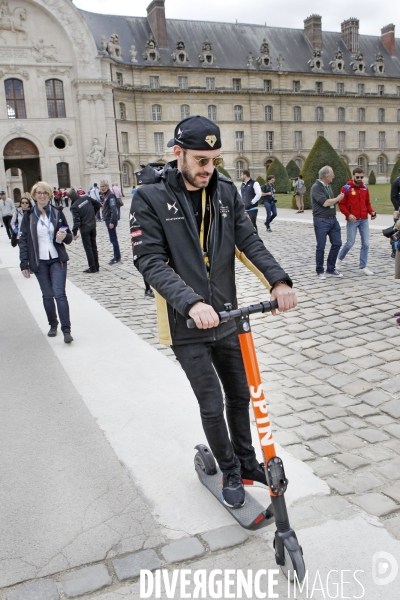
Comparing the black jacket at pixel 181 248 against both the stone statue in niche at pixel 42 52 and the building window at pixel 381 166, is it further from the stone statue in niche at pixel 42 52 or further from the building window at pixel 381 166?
the building window at pixel 381 166

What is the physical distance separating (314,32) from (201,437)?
7680cm

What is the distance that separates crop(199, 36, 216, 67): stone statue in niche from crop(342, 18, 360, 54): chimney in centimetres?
2158

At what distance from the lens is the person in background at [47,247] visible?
701 centimetres

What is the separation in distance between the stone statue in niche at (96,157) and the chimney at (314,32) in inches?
1436

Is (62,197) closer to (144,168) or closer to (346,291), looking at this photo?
(346,291)

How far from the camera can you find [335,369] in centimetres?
557

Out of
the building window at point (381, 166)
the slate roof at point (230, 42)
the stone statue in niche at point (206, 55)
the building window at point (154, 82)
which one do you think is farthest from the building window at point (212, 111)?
the building window at point (381, 166)

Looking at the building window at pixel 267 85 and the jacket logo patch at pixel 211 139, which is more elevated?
the building window at pixel 267 85

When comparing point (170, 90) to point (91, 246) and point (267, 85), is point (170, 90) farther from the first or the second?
point (91, 246)

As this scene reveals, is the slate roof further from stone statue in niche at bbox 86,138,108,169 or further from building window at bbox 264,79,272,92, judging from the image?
stone statue in niche at bbox 86,138,108,169

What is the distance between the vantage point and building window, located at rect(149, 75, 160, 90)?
2446 inches

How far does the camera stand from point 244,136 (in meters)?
66.4

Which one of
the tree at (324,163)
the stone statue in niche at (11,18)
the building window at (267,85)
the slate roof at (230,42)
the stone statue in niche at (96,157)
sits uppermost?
the slate roof at (230,42)

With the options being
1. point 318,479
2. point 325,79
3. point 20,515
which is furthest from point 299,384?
point 325,79
